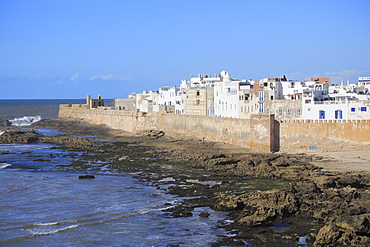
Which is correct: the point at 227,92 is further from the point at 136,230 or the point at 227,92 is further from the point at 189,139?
the point at 136,230

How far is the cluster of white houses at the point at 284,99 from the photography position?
37.0 m

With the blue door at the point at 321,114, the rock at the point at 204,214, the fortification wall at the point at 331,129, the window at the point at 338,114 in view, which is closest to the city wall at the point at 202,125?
the fortification wall at the point at 331,129

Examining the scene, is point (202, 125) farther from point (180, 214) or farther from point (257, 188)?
point (180, 214)

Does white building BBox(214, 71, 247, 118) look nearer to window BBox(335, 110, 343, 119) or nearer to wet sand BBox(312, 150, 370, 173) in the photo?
window BBox(335, 110, 343, 119)

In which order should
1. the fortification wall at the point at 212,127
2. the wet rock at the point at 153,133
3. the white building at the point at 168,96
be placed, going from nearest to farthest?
1. the fortification wall at the point at 212,127
2. the wet rock at the point at 153,133
3. the white building at the point at 168,96

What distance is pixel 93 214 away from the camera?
19.7 meters

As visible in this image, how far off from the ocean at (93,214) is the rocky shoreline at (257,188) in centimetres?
87

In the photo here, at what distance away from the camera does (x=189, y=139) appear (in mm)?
44500

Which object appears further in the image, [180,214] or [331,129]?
[331,129]

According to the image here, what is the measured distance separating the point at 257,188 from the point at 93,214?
8.00 m

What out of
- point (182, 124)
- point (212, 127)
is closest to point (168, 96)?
point (182, 124)

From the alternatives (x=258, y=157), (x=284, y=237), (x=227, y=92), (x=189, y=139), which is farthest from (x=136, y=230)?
(x=227, y=92)

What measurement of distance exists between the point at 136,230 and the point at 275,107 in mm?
25698

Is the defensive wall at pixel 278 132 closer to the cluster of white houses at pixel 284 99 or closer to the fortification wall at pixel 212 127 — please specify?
the fortification wall at pixel 212 127
